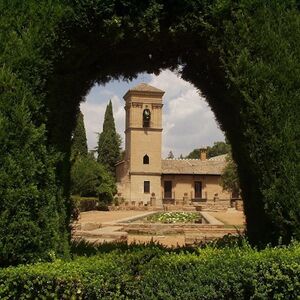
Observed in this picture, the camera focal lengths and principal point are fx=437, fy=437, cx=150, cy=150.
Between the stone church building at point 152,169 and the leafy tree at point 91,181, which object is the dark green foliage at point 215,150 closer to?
the stone church building at point 152,169

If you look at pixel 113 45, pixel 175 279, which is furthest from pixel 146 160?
pixel 175 279

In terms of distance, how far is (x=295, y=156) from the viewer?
14.1ft

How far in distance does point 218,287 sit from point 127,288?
0.82m

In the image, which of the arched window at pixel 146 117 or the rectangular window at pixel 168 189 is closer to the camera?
the arched window at pixel 146 117

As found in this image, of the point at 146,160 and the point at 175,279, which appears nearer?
the point at 175,279

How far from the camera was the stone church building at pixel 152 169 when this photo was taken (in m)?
54.6

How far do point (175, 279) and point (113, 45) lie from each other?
2862 mm

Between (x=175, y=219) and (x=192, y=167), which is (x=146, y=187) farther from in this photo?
(x=175, y=219)

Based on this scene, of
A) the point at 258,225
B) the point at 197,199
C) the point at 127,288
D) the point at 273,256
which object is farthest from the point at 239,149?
the point at 197,199

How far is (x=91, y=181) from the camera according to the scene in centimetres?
4097

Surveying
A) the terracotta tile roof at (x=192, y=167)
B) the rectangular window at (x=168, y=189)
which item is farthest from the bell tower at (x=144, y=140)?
the terracotta tile roof at (x=192, y=167)

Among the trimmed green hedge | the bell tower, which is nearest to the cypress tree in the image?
the bell tower

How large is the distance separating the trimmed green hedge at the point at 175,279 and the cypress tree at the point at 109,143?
187 feet

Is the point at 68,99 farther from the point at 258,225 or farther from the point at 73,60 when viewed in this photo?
the point at 258,225
